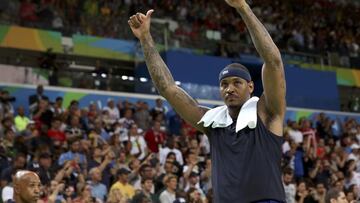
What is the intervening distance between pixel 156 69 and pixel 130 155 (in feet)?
26.0

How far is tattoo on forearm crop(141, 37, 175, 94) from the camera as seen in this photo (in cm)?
407

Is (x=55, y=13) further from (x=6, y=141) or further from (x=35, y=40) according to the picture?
(x=6, y=141)

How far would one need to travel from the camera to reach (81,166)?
10383mm

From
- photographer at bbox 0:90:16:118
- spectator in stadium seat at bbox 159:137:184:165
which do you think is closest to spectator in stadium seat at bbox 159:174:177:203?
spectator in stadium seat at bbox 159:137:184:165

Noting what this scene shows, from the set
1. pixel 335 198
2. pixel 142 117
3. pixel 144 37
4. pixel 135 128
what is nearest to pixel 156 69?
pixel 144 37

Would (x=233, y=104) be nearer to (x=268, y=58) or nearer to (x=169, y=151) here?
(x=268, y=58)

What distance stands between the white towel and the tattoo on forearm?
34 centimetres

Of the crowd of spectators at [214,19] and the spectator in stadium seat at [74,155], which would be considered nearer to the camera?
the spectator in stadium seat at [74,155]

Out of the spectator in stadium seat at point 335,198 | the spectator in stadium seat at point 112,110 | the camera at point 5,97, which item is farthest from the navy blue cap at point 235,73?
the spectator in stadium seat at point 112,110

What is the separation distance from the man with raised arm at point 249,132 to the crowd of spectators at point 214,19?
42.7 feet

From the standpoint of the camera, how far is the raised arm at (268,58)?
3.53 meters

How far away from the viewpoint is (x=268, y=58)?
3537 millimetres

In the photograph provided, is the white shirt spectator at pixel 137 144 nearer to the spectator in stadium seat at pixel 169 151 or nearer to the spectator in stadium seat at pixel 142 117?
the spectator in stadium seat at pixel 169 151

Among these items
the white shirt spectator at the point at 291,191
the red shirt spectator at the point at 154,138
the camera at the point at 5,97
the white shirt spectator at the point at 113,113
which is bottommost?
the white shirt spectator at the point at 291,191
